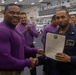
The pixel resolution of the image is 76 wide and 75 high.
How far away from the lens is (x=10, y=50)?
262 centimetres

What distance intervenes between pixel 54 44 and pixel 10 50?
526mm

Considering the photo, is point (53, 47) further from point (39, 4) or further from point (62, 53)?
point (39, 4)

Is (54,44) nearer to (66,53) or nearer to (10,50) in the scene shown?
(66,53)

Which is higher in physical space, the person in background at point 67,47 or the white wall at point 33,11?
the person in background at point 67,47

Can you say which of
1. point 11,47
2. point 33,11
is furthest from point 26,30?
point 33,11

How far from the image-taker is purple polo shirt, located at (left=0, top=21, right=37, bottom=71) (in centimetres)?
255

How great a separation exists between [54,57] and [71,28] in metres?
0.42

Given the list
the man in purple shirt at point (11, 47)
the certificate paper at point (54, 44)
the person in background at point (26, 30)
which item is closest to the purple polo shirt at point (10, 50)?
the man in purple shirt at point (11, 47)

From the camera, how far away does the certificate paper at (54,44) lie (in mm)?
2592

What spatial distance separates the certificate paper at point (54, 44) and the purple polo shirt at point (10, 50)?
30cm

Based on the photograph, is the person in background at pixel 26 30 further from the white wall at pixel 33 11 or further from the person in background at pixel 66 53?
the white wall at pixel 33 11

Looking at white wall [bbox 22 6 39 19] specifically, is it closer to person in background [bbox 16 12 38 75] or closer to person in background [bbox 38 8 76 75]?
person in background [bbox 16 12 38 75]

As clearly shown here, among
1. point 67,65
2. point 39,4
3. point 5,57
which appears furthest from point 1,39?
point 39,4

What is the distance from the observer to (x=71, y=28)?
2742mm
